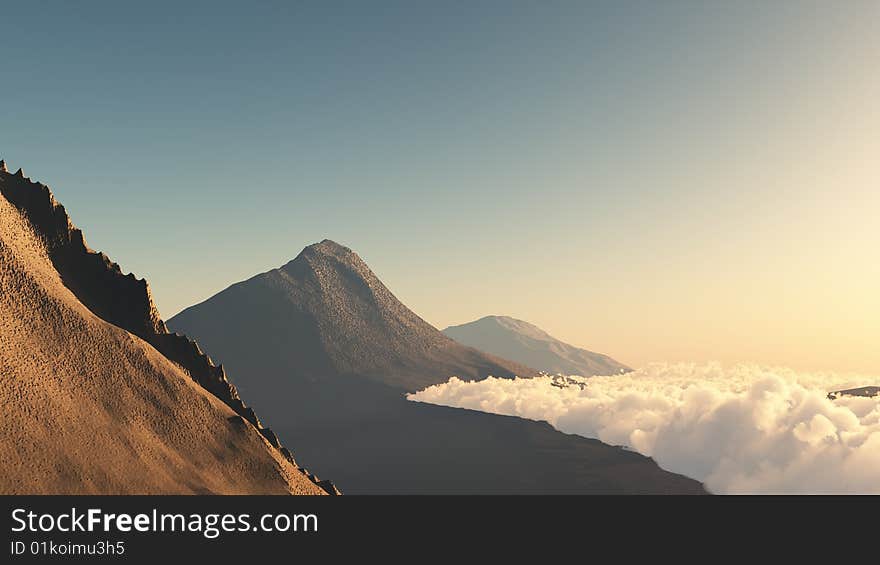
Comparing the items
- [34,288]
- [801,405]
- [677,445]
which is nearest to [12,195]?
[34,288]

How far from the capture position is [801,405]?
168500mm

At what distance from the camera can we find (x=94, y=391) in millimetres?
41250

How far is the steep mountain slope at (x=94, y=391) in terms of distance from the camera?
3547 centimetres

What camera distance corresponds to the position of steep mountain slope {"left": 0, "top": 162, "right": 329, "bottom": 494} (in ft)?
116
